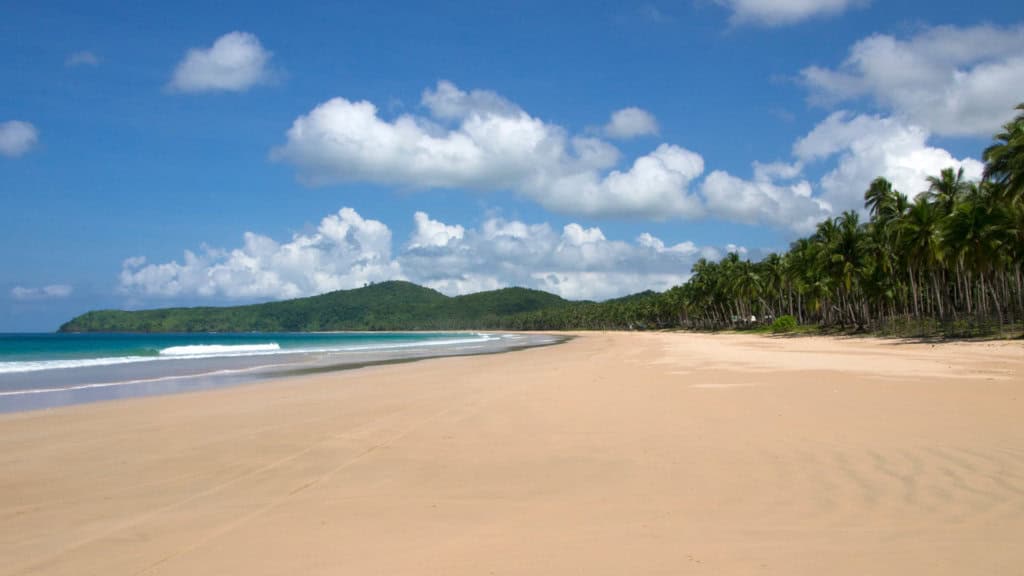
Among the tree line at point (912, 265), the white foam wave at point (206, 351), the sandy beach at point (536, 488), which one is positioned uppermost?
the tree line at point (912, 265)

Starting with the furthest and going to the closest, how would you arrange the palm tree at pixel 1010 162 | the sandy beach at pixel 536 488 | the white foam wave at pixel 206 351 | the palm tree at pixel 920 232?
the white foam wave at pixel 206 351, the palm tree at pixel 920 232, the palm tree at pixel 1010 162, the sandy beach at pixel 536 488

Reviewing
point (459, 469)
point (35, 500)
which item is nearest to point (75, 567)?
point (35, 500)

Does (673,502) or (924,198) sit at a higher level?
(924,198)

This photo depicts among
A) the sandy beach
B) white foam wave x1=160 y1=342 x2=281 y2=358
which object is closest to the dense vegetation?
the sandy beach

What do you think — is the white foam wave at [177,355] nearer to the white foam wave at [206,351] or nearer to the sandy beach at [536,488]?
the white foam wave at [206,351]

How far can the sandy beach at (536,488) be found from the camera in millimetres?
4598

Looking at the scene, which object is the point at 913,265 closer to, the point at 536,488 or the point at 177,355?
the point at 536,488

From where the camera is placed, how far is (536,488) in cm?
657

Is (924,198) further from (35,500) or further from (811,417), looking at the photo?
(35,500)

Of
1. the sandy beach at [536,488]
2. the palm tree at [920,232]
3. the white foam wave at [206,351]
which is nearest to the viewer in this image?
the sandy beach at [536,488]

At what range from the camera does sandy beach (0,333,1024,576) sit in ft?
15.1

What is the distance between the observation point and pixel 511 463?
7.79 meters

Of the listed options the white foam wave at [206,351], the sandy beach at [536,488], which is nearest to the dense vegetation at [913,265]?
the sandy beach at [536,488]

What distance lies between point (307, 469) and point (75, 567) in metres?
3.12
